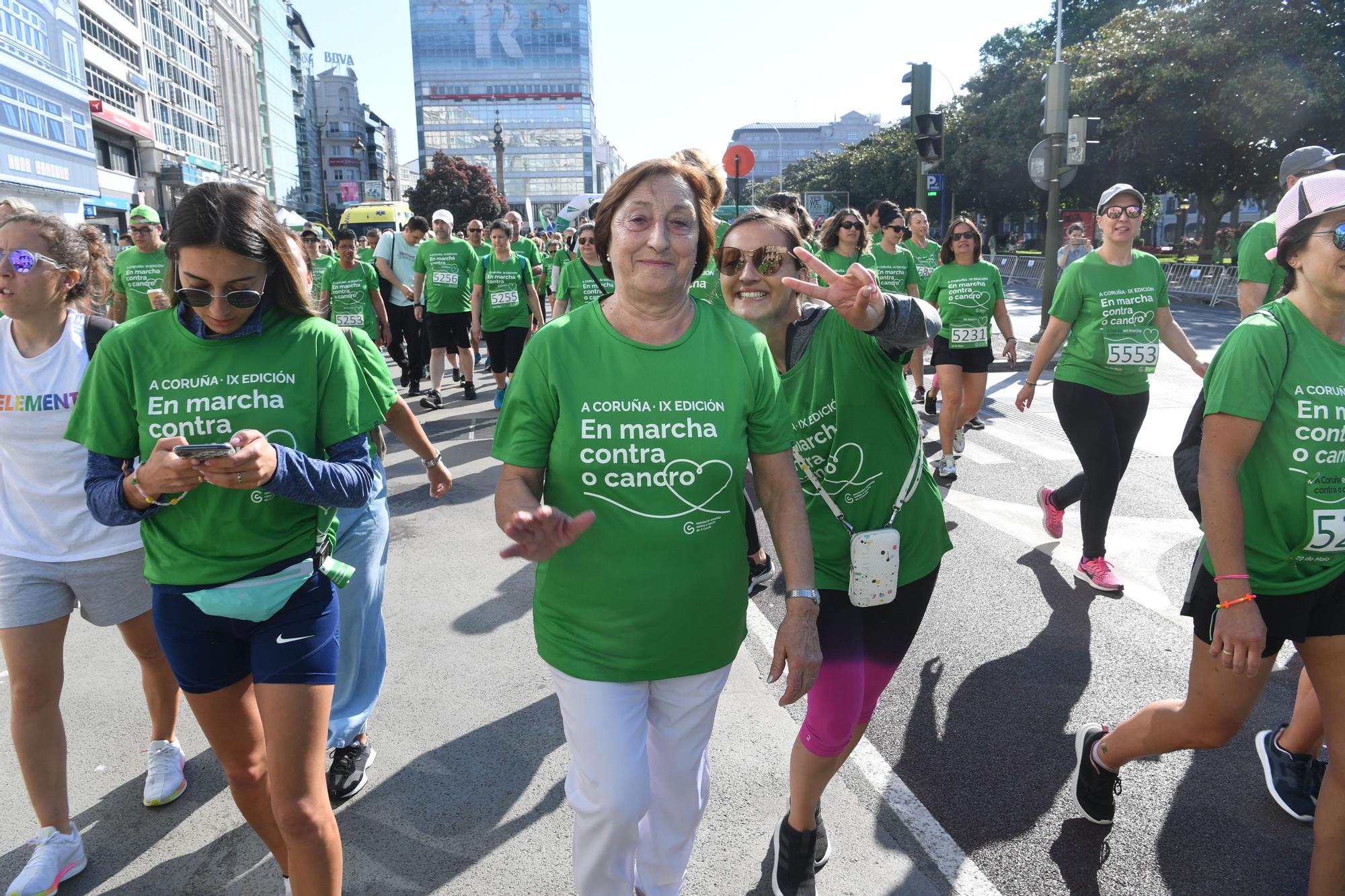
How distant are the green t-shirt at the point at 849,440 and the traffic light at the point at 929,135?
34.2 ft

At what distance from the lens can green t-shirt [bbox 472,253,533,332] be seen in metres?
10.4

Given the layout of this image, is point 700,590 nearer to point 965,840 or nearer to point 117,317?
point 965,840

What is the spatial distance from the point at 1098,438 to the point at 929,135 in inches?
329

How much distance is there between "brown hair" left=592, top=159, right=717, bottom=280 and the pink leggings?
104cm

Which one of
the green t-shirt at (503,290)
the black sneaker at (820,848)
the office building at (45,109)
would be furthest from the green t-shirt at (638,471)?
the office building at (45,109)

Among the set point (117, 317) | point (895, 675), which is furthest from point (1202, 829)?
point (117, 317)

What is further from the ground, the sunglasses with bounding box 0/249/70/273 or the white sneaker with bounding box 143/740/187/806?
the sunglasses with bounding box 0/249/70/273

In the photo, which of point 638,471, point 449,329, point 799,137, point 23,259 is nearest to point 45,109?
point 449,329

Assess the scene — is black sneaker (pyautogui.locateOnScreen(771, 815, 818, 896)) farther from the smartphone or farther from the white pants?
the smartphone

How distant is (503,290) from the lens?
1041cm

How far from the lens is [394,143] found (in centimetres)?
16062

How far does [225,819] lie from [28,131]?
40461 millimetres

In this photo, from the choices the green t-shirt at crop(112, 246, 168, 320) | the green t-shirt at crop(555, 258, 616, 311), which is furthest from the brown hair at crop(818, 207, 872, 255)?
the green t-shirt at crop(112, 246, 168, 320)

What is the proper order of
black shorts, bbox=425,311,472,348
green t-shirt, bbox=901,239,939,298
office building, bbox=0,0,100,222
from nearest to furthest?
green t-shirt, bbox=901,239,939,298 → black shorts, bbox=425,311,472,348 → office building, bbox=0,0,100,222
